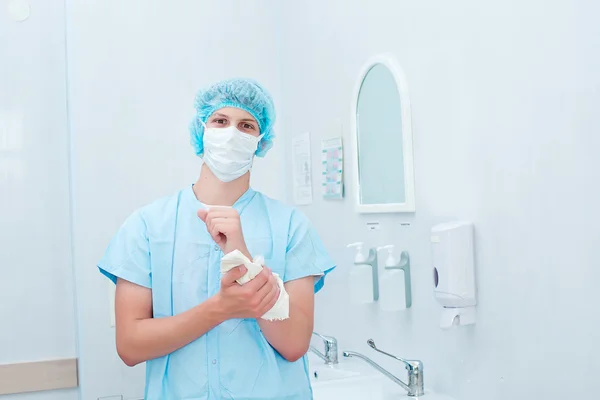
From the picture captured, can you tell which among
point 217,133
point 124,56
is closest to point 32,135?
point 124,56

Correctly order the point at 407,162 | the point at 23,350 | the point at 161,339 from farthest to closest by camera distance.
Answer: the point at 23,350
the point at 407,162
the point at 161,339

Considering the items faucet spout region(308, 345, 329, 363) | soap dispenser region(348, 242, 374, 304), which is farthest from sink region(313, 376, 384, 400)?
faucet spout region(308, 345, 329, 363)

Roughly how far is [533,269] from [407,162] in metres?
0.52

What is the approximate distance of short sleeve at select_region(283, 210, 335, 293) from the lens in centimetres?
129

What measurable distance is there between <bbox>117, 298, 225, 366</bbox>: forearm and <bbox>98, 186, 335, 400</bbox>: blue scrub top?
0.06 meters

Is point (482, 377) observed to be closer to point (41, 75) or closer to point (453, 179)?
point (453, 179)

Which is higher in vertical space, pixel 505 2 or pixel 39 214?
pixel 505 2

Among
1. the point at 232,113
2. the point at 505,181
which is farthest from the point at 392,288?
the point at 232,113

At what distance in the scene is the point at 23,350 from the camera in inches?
97.0

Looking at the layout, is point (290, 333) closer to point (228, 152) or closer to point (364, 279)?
point (228, 152)

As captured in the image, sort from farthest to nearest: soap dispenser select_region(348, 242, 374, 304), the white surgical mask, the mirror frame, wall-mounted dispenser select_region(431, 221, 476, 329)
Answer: soap dispenser select_region(348, 242, 374, 304), the mirror frame, wall-mounted dispenser select_region(431, 221, 476, 329), the white surgical mask

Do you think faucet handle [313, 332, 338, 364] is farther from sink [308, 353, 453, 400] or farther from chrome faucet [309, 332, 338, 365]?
sink [308, 353, 453, 400]

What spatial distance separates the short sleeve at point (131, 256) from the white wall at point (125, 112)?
1.18 meters

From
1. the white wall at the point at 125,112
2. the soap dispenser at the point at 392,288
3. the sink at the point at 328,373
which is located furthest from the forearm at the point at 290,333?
the white wall at the point at 125,112
